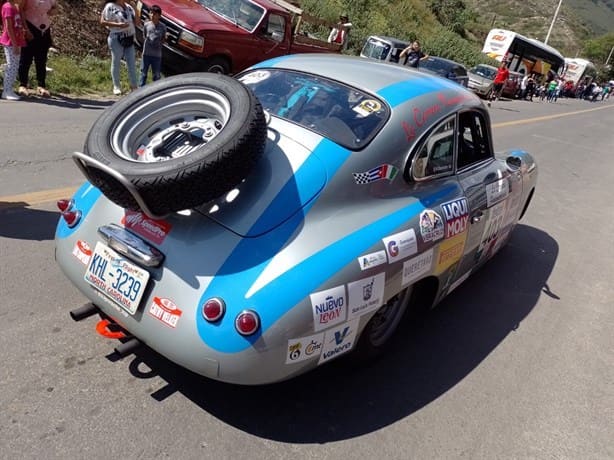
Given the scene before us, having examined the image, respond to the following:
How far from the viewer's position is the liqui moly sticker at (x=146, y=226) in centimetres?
261

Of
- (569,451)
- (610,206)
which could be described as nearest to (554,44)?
(610,206)

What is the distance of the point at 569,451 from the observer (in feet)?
9.71

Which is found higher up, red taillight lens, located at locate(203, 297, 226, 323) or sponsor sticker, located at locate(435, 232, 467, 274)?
sponsor sticker, located at locate(435, 232, 467, 274)

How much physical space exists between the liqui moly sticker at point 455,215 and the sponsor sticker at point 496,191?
1.52ft

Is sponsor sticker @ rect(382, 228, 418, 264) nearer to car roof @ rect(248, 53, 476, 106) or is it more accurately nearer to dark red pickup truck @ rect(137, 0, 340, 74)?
car roof @ rect(248, 53, 476, 106)

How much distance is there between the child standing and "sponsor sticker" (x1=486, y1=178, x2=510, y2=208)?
23.7ft

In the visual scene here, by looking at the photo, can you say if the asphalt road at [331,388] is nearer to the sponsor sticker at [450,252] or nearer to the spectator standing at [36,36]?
the sponsor sticker at [450,252]

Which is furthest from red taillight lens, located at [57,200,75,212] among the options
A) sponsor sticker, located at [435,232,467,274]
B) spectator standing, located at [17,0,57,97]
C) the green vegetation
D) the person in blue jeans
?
the green vegetation

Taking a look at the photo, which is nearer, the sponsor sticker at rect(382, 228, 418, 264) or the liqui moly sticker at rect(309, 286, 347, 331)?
the liqui moly sticker at rect(309, 286, 347, 331)

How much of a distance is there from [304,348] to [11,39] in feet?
24.6

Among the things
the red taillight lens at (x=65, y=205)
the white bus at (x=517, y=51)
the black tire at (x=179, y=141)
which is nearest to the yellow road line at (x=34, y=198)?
the red taillight lens at (x=65, y=205)

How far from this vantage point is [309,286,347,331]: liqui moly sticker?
2418 mm

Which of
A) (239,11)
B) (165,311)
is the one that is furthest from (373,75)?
(239,11)

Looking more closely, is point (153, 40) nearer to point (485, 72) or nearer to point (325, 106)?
point (325, 106)
